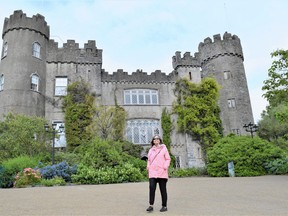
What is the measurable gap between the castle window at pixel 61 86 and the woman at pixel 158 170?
1986 cm

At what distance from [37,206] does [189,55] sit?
23766 mm

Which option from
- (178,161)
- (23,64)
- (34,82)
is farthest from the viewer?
(178,161)

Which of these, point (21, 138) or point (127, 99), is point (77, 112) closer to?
point (127, 99)

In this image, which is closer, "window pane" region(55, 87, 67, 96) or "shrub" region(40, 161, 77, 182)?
"shrub" region(40, 161, 77, 182)

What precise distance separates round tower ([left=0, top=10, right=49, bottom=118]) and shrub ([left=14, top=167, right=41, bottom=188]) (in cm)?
987

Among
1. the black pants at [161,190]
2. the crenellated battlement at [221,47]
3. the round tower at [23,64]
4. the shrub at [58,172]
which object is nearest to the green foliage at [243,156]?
the shrub at [58,172]

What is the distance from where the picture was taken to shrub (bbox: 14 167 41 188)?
12.7m

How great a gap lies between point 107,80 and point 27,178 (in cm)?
1427

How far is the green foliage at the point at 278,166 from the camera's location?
1516 cm

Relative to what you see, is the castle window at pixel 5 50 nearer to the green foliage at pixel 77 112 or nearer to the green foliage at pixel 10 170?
the green foliage at pixel 77 112

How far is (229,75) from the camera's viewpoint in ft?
87.7

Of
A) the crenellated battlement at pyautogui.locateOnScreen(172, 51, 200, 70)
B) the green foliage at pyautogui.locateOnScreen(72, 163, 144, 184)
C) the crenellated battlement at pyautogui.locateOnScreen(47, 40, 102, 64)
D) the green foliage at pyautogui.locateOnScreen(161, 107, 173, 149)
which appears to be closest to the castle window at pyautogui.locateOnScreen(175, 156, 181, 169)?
the green foliage at pyautogui.locateOnScreen(161, 107, 173, 149)

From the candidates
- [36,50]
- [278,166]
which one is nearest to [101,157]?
[278,166]

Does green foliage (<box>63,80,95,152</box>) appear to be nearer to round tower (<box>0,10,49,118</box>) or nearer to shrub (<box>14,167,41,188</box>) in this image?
round tower (<box>0,10,49,118</box>)
